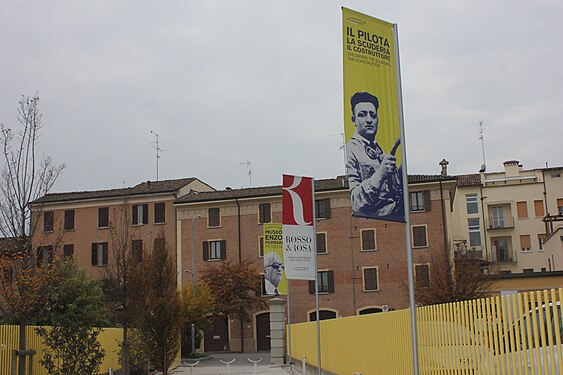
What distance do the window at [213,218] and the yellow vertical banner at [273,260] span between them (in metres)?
26.4

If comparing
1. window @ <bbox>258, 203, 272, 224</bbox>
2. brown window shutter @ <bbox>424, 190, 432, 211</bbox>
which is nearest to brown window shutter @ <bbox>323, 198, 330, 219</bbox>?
window @ <bbox>258, 203, 272, 224</bbox>

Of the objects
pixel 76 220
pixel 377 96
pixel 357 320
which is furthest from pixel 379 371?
pixel 76 220

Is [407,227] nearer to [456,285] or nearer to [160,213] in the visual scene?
[456,285]

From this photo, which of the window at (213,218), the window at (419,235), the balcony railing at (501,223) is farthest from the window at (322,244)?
the balcony railing at (501,223)

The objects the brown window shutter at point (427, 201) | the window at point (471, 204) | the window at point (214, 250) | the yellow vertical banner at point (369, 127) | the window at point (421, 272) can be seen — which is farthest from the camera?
the window at point (471, 204)

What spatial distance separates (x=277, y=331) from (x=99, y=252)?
87.8 ft

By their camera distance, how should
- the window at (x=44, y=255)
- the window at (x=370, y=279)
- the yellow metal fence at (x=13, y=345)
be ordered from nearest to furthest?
1. the yellow metal fence at (x=13, y=345)
2. the window at (x=44, y=255)
3. the window at (x=370, y=279)

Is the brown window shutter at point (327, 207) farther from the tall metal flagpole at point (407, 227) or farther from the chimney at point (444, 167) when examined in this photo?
the tall metal flagpole at point (407, 227)

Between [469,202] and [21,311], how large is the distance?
62.4m

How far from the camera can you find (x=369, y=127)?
374 inches

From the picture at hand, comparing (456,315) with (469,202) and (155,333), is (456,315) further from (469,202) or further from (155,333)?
(469,202)

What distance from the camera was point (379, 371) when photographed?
47.1ft

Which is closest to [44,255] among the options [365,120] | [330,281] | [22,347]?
[22,347]

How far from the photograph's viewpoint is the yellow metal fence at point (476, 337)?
6.97 m
